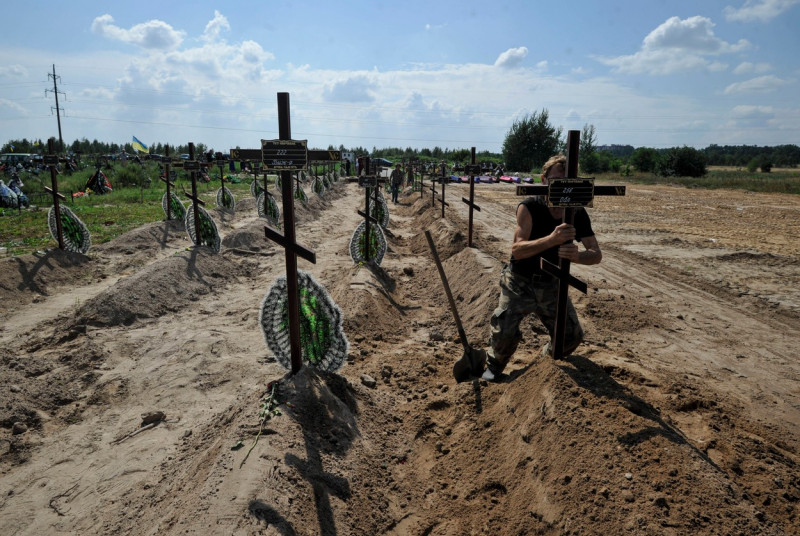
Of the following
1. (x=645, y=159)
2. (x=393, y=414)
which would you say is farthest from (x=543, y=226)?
(x=645, y=159)

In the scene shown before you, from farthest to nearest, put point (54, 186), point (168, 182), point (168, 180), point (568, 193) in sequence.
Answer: point (168, 182) < point (168, 180) < point (54, 186) < point (568, 193)

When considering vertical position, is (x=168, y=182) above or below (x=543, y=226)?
above

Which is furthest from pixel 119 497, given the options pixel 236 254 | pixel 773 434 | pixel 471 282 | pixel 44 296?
pixel 236 254

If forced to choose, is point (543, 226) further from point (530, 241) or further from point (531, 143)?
point (531, 143)

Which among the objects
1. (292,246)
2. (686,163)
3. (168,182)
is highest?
(686,163)

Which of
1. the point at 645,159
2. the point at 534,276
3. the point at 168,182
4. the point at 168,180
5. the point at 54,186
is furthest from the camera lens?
the point at 645,159

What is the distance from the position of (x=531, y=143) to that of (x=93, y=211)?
4860 cm

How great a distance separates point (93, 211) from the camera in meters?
17.8

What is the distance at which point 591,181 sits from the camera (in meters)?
3.46

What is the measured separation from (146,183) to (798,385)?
30850mm

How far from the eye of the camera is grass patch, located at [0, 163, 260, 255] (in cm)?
1252

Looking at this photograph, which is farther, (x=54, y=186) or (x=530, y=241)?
(x=54, y=186)

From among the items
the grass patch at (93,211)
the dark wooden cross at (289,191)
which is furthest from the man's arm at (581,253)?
the grass patch at (93,211)

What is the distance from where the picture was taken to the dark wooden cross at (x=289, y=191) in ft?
12.2
